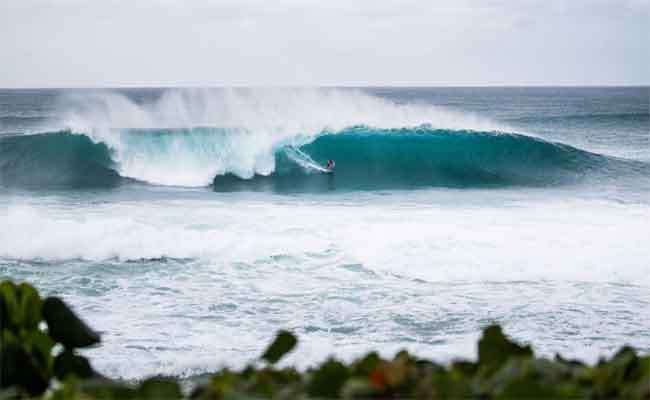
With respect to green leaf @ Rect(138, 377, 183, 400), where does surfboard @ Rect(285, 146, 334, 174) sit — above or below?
below

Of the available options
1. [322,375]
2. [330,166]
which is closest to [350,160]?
[330,166]

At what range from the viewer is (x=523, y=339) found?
22.5 feet

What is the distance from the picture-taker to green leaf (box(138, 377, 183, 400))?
117cm

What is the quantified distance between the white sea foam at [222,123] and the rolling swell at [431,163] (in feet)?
2.11

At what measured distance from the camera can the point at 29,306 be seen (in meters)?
1.41

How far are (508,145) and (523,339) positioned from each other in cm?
1711

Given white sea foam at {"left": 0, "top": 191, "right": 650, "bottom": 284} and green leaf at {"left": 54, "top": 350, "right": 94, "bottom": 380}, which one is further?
white sea foam at {"left": 0, "top": 191, "right": 650, "bottom": 284}

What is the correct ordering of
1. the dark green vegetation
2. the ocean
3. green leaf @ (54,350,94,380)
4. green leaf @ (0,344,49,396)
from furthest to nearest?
the ocean
green leaf @ (54,350,94,380)
green leaf @ (0,344,49,396)
the dark green vegetation

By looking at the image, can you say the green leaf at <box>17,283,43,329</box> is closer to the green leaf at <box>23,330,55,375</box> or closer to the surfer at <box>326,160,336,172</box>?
the green leaf at <box>23,330,55,375</box>

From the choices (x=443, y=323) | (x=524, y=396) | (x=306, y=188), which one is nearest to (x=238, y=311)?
(x=443, y=323)

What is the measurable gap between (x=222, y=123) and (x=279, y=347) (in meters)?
24.4

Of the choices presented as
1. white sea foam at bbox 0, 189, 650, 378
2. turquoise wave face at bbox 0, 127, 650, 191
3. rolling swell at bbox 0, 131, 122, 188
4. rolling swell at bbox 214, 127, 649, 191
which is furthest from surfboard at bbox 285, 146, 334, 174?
white sea foam at bbox 0, 189, 650, 378

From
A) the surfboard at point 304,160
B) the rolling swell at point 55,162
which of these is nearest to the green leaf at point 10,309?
the rolling swell at point 55,162

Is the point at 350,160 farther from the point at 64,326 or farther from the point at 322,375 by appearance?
the point at 322,375
